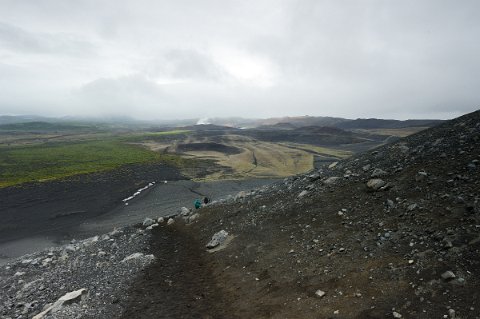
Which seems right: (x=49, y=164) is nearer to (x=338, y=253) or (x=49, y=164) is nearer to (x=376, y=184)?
(x=376, y=184)

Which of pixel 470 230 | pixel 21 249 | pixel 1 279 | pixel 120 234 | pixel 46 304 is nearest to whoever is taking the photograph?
pixel 470 230

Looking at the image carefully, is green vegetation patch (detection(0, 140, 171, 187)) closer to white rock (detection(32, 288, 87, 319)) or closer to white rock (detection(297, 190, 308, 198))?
white rock (detection(32, 288, 87, 319))

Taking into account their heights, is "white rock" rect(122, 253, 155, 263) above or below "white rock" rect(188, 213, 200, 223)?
below

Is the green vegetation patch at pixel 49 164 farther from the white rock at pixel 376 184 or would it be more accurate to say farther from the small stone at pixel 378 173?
the white rock at pixel 376 184

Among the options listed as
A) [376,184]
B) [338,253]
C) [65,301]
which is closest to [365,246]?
[338,253]

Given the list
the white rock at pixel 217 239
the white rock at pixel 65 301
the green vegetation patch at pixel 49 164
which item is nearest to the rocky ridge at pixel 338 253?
the white rock at pixel 217 239

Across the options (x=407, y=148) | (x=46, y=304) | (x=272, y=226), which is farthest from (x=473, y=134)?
(x=46, y=304)

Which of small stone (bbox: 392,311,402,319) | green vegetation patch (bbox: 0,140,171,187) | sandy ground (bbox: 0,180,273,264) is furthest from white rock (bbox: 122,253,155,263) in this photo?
green vegetation patch (bbox: 0,140,171,187)

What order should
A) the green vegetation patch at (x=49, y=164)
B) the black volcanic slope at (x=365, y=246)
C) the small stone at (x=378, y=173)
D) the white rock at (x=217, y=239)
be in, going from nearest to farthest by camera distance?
the black volcanic slope at (x=365, y=246), the small stone at (x=378, y=173), the white rock at (x=217, y=239), the green vegetation patch at (x=49, y=164)

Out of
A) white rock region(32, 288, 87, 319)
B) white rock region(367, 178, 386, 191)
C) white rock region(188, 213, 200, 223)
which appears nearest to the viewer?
white rock region(32, 288, 87, 319)

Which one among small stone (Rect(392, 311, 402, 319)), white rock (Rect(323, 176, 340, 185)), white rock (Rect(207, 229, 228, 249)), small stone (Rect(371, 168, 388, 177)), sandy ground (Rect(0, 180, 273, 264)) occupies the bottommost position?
sandy ground (Rect(0, 180, 273, 264))

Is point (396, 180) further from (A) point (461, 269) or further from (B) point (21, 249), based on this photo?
(B) point (21, 249)

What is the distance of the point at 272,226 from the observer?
75.5 ft

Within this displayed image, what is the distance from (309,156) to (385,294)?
100426 millimetres
